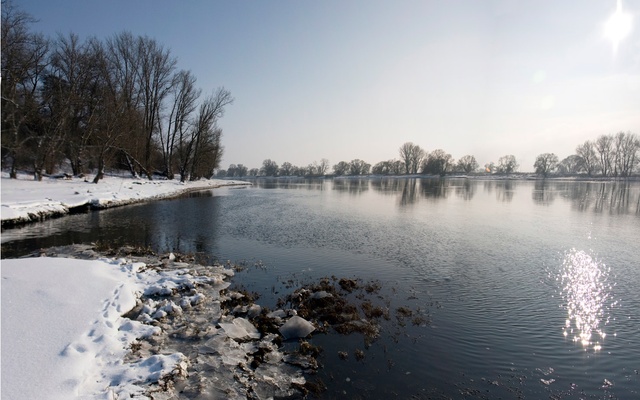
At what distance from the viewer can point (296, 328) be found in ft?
23.0

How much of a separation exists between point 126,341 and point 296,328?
318 centimetres

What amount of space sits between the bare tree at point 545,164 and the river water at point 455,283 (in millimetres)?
127247

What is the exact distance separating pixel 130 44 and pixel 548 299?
191 ft

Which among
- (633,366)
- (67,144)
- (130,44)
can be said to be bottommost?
(633,366)

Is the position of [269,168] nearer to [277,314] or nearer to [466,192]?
[466,192]

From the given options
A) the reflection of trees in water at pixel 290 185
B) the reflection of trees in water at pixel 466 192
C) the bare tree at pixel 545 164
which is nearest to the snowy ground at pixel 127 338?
the reflection of trees in water at pixel 466 192

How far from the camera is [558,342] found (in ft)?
23.1

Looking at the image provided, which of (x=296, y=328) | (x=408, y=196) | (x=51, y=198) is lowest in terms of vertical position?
(x=296, y=328)

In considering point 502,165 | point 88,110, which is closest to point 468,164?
point 502,165

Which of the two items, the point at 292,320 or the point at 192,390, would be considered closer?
the point at 192,390

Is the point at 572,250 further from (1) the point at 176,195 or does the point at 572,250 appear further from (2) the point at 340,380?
(1) the point at 176,195

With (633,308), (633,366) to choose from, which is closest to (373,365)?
(633,366)

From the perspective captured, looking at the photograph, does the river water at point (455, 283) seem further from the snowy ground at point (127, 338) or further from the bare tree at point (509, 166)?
the bare tree at point (509, 166)

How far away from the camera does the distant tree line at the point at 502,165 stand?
112 m
